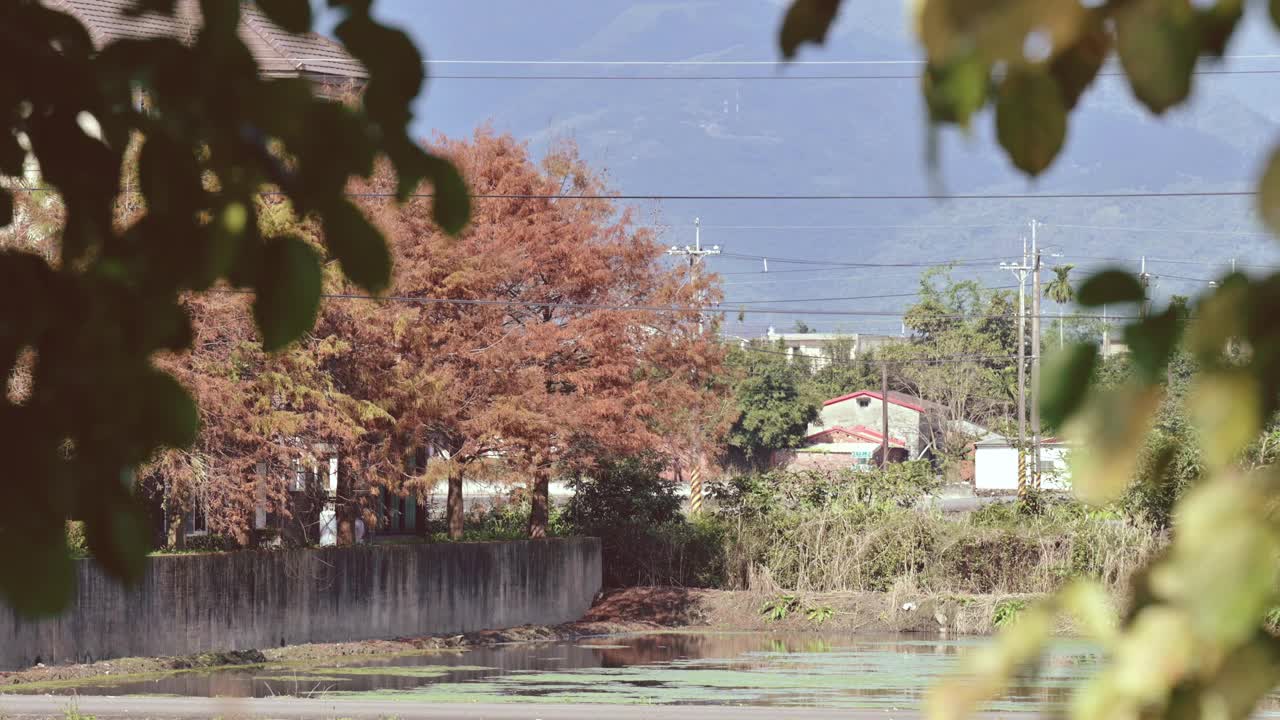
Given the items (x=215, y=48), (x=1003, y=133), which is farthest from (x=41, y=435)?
(x=1003, y=133)

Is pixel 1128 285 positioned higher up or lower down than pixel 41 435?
higher up

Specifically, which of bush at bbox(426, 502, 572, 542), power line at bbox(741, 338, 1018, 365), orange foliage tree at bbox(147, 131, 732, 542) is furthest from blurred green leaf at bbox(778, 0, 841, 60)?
power line at bbox(741, 338, 1018, 365)

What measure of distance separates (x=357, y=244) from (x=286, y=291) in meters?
0.11

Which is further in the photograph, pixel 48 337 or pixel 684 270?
pixel 684 270

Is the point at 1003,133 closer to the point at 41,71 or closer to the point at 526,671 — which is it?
the point at 41,71

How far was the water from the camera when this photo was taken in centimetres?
1973

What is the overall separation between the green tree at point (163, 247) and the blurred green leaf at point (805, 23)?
52 cm

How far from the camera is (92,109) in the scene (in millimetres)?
2143

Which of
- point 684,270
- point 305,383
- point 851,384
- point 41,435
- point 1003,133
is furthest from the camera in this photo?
point 851,384

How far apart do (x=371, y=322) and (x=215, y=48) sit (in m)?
22.4

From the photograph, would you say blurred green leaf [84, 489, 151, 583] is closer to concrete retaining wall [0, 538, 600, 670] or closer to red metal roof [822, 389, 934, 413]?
concrete retaining wall [0, 538, 600, 670]

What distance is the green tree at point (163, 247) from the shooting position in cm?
189

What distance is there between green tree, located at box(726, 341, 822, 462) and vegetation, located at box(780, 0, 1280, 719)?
317 feet

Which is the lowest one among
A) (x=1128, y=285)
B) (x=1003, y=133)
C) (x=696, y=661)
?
(x=696, y=661)
